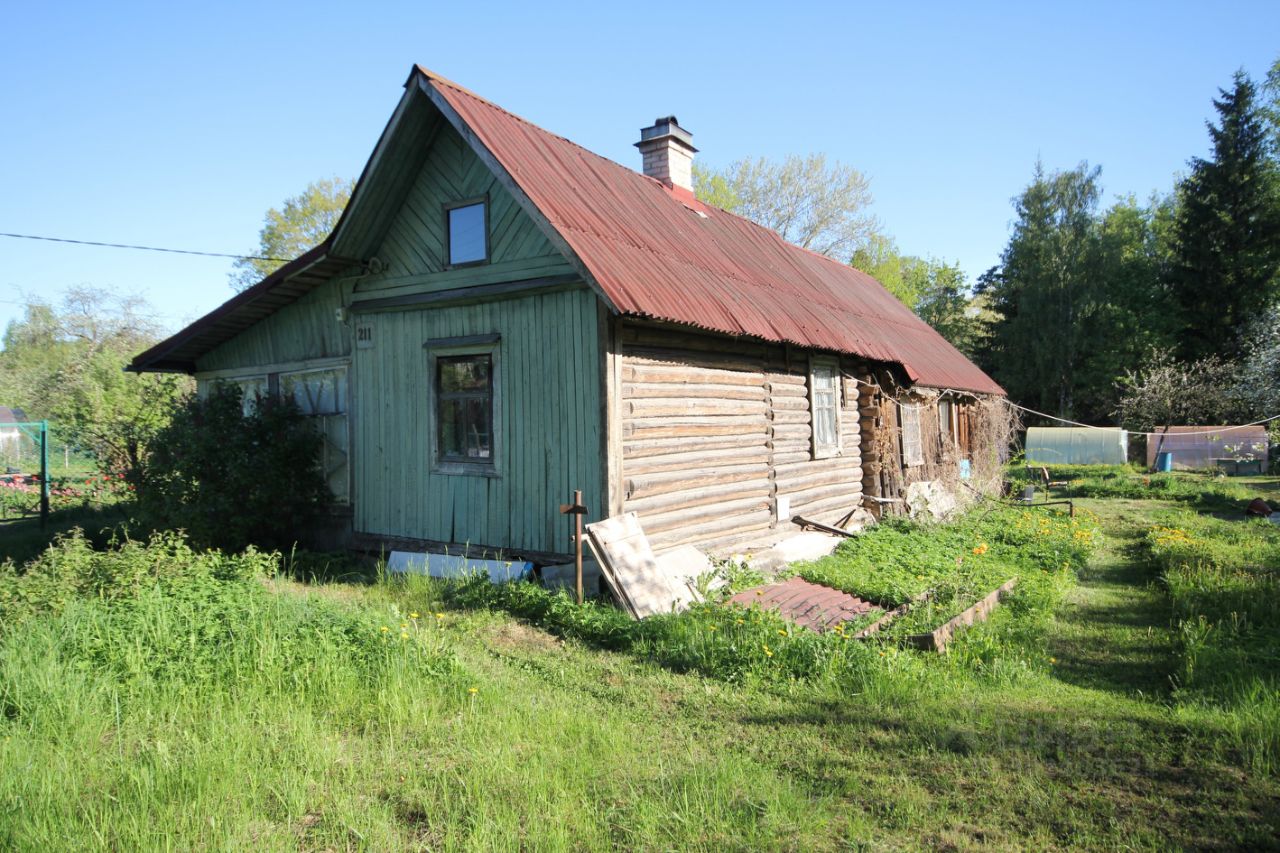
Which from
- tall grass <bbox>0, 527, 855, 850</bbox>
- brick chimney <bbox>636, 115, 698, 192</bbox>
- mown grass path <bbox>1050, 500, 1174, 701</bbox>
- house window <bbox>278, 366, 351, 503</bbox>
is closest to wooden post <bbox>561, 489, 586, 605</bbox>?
tall grass <bbox>0, 527, 855, 850</bbox>

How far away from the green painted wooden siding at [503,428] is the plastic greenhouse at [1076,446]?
27697 millimetres

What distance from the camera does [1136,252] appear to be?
44.7 m

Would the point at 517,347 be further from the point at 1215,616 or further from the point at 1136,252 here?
the point at 1136,252

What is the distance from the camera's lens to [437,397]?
33.5ft

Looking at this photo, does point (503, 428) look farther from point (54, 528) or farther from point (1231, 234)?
point (1231, 234)

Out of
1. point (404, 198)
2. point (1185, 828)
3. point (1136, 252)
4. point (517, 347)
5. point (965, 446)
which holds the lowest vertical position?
point (1185, 828)

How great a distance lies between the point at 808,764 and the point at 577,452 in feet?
15.7

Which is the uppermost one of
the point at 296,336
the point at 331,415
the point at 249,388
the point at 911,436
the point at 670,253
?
the point at 670,253

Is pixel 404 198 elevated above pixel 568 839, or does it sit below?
above

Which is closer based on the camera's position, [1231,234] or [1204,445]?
[1204,445]

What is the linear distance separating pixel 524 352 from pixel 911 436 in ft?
32.6

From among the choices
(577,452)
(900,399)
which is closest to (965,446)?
(900,399)

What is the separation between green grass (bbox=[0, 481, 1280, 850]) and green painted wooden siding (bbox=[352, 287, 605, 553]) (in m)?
1.59

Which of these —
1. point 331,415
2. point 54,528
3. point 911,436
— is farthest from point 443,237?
point 911,436
